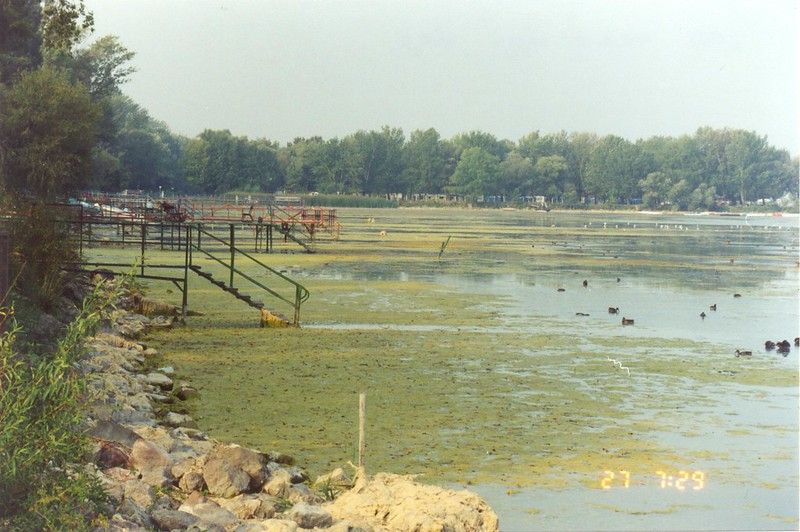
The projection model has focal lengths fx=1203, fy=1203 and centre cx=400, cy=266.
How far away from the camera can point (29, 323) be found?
15.2m

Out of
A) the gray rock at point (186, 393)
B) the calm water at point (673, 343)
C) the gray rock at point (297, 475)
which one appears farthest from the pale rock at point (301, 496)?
the gray rock at point (186, 393)

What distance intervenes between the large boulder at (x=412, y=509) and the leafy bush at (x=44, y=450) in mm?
2382

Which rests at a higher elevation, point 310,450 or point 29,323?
point 29,323

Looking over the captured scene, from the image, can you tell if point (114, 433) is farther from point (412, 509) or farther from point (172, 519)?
point (412, 509)

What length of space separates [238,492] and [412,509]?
4.88 feet

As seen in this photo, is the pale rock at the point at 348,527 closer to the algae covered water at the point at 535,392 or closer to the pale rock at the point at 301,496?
the pale rock at the point at 301,496

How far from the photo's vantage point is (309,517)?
362 inches

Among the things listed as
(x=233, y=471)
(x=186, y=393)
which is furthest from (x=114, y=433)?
(x=186, y=393)

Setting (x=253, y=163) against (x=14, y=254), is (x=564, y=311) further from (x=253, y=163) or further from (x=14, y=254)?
(x=253, y=163)

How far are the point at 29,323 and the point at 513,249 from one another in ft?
140

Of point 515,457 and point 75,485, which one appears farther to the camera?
point 515,457

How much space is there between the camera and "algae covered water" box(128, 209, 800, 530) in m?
11.9

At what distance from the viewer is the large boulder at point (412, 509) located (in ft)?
31.4

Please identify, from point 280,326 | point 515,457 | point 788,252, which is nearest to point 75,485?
point 515,457
